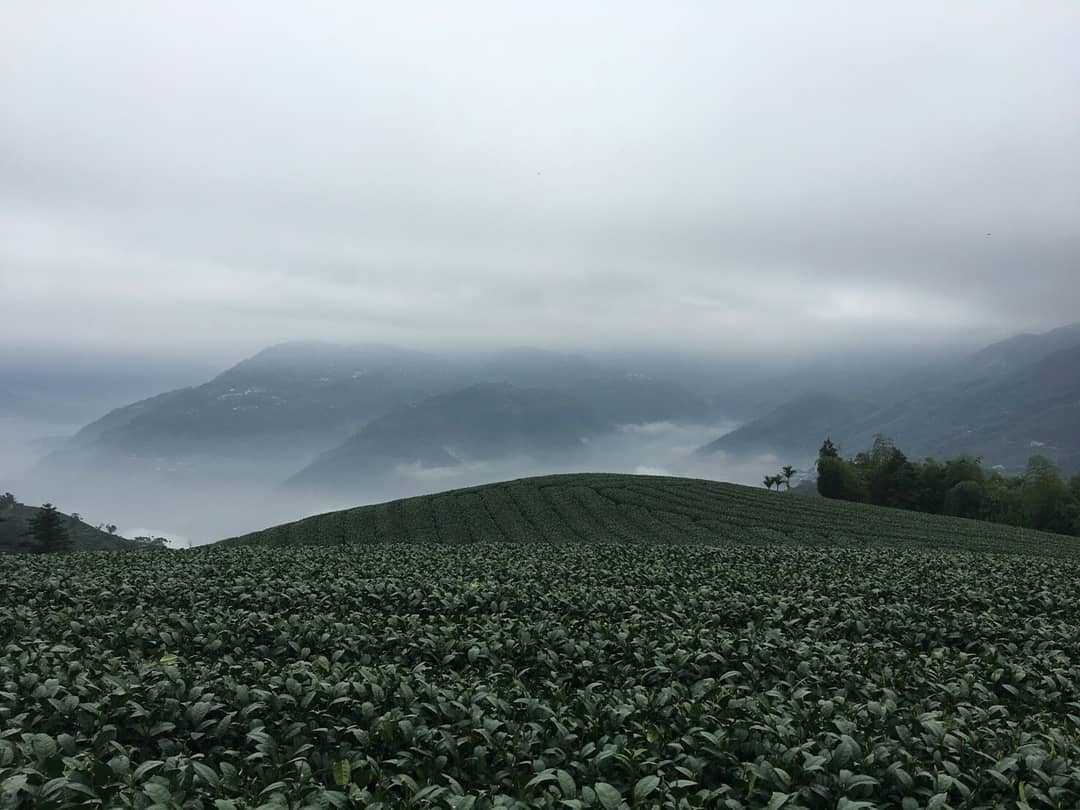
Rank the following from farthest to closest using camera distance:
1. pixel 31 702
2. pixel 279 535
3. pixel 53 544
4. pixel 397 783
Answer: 1. pixel 53 544
2. pixel 279 535
3. pixel 31 702
4. pixel 397 783

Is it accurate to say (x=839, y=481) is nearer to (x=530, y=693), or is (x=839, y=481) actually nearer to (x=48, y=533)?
(x=530, y=693)

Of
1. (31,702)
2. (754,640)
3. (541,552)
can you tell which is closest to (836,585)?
(754,640)

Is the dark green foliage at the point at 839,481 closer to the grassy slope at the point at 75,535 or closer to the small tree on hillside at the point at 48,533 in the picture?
the small tree on hillside at the point at 48,533

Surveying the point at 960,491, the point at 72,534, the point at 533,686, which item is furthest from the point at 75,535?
the point at 960,491

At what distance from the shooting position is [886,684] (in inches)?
409

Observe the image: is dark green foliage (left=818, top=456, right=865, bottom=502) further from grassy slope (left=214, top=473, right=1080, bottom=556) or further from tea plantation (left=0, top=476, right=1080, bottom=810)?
tea plantation (left=0, top=476, right=1080, bottom=810)

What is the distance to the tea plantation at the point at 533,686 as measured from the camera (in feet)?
21.4

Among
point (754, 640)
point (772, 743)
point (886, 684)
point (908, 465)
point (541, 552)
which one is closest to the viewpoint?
point (772, 743)

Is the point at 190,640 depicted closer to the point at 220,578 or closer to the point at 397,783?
the point at 220,578

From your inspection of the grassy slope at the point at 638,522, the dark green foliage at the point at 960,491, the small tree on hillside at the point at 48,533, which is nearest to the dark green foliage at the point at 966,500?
the dark green foliage at the point at 960,491

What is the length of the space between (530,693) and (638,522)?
56.0m

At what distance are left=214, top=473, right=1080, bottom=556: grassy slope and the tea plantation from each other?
36.6 metres

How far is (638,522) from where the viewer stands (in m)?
64.2

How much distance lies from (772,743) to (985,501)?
362ft
